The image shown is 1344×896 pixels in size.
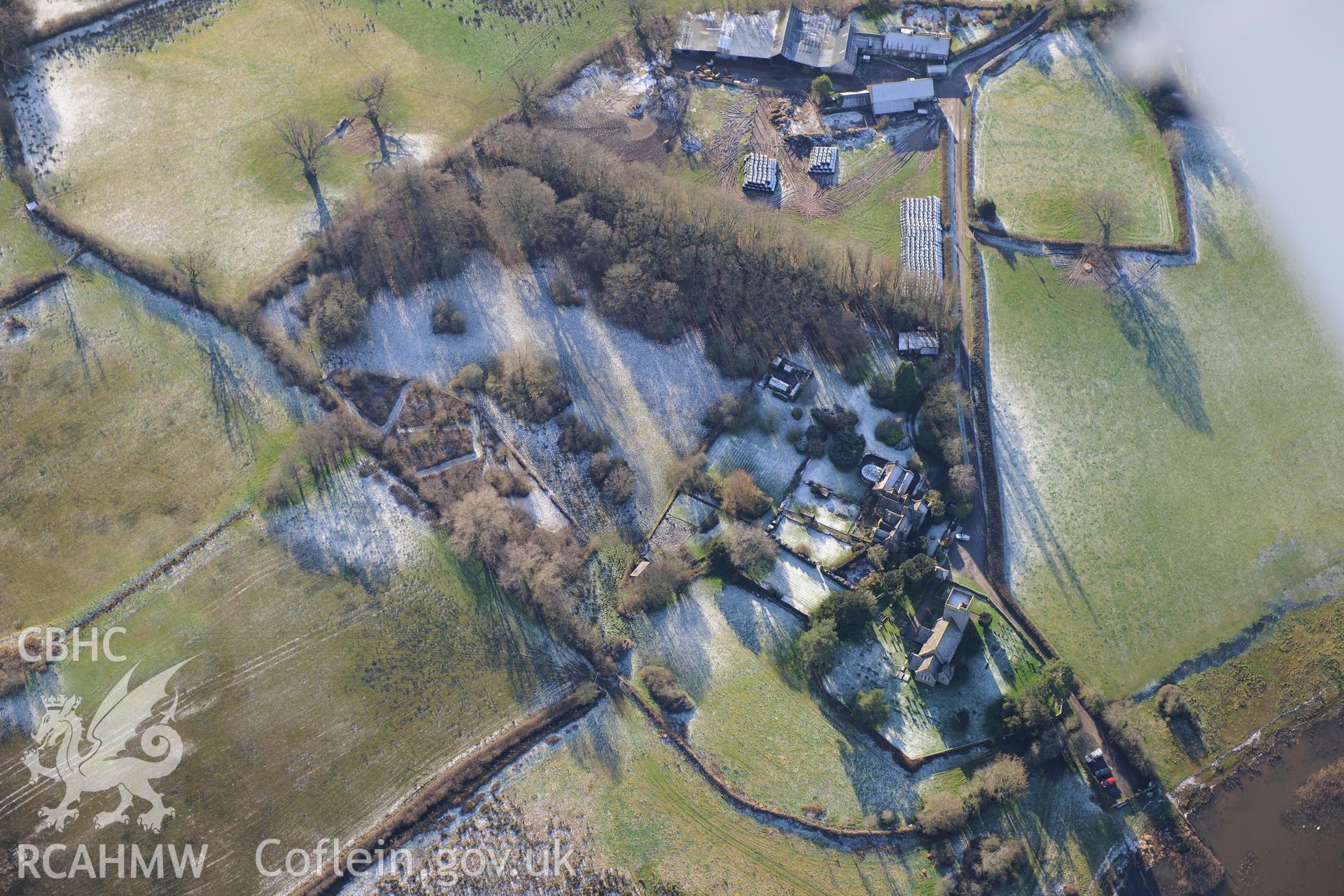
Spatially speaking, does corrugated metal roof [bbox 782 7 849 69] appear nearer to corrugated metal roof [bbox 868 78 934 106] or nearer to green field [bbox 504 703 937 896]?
corrugated metal roof [bbox 868 78 934 106]

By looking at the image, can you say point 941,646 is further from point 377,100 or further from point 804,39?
point 377,100

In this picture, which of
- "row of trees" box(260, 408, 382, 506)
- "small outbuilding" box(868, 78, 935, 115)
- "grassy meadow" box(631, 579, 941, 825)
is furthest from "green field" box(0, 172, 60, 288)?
"small outbuilding" box(868, 78, 935, 115)

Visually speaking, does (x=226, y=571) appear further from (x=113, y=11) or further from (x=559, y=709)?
(x=113, y=11)

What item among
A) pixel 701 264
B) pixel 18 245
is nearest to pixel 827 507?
pixel 701 264

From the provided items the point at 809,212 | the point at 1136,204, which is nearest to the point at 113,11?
the point at 809,212

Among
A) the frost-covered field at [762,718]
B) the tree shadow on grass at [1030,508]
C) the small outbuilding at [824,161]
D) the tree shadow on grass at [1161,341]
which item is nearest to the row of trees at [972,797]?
the frost-covered field at [762,718]

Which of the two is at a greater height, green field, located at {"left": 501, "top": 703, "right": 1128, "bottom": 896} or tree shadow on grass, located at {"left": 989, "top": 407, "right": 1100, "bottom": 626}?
tree shadow on grass, located at {"left": 989, "top": 407, "right": 1100, "bottom": 626}
